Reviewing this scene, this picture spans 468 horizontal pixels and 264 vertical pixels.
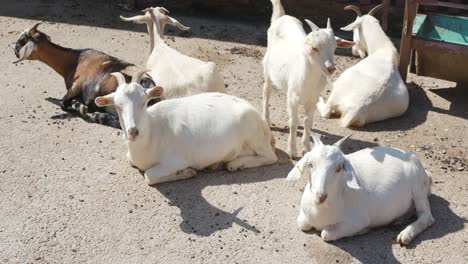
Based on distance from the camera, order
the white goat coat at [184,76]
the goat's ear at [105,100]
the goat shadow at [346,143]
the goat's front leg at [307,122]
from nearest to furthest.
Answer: the goat's ear at [105,100]
the goat's front leg at [307,122]
the goat shadow at [346,143]
the white goat coat at [184,76]

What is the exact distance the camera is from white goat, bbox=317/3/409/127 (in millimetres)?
7672

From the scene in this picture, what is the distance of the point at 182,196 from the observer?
6.26m

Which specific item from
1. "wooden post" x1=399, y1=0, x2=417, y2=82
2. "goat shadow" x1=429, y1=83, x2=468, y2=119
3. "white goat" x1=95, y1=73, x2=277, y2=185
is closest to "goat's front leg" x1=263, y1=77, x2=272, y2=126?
"white goat" x1=95, y1=73, x2=277, y2=185

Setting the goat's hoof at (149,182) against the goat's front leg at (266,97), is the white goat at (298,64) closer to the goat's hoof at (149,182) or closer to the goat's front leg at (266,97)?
the goat's front leg at (266,97)

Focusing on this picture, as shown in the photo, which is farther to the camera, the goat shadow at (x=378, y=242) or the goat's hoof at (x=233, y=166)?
the goat's hoof at (x=233, y=166)

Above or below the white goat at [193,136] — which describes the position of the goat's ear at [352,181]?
above

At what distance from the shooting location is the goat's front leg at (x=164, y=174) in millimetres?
6375

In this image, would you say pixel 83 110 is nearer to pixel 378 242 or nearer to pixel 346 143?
pixel 346 143

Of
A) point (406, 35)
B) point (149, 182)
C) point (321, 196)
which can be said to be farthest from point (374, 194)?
point (406, 35)

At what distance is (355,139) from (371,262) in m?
2.24

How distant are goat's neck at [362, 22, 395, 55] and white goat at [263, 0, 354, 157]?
5.18 feet

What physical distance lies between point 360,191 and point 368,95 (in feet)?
7.43

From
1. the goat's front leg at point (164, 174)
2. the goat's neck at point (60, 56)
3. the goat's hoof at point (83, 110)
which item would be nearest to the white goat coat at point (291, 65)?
the goat's front leg at point (164, 174)

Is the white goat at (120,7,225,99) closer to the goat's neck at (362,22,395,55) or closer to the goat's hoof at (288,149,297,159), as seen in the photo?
the goat's hoof at (288,149,297,159)
